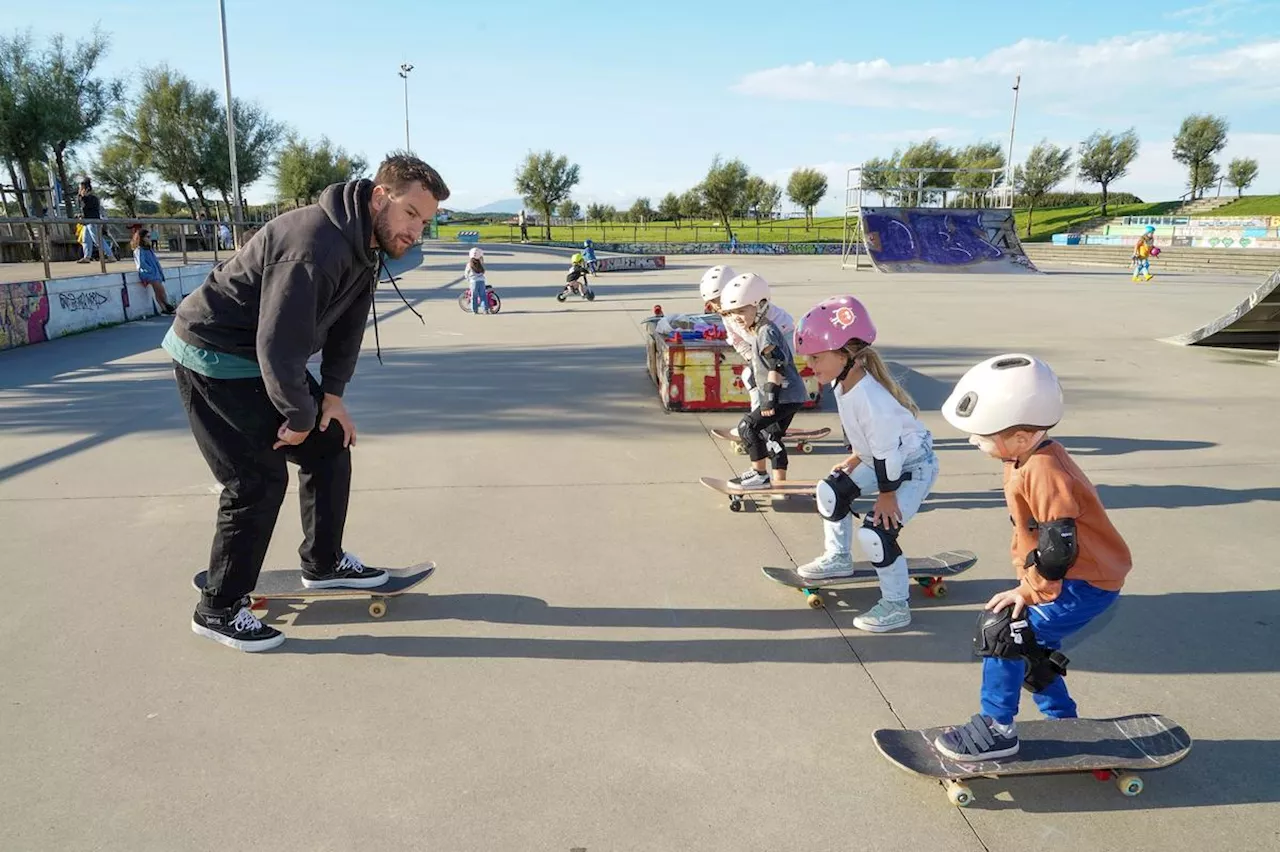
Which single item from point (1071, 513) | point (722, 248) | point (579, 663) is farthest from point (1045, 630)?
point (722, 248)

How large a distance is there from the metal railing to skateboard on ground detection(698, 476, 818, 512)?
1143 cm

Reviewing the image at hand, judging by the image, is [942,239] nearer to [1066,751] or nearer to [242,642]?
[1066,751]

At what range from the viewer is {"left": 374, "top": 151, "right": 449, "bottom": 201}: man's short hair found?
10.3ft

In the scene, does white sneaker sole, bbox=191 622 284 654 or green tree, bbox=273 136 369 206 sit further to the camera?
green tree, bbox=273 136 369 206

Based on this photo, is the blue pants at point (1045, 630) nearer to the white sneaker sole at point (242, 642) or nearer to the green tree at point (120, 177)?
the white sneaker sole at point (242, 642)

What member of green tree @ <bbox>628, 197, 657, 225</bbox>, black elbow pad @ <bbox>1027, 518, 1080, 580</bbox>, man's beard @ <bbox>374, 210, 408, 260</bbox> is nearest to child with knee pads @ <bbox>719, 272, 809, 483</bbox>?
man's beard @ <bbox>374, 210, 408, 260</bbox>

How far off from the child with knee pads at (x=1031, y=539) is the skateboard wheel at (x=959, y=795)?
0.09 m

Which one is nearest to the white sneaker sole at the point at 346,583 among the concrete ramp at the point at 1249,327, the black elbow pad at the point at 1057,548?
the black elbow pad at the point at 1057,548

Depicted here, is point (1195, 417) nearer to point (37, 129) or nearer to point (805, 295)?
point (805, 295)

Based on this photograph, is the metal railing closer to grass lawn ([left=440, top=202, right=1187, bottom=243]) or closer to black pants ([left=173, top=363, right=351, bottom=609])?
black pants ([left=173, top=363, right=351, bottom=609])

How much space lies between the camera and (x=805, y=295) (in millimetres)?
21672

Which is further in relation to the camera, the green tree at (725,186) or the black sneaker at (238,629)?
the green tree at (725,186)

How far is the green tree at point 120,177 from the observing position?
42.8 meters

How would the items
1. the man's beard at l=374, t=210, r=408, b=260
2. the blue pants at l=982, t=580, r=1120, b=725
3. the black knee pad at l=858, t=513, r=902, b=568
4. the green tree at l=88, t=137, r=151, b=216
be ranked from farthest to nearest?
the green tree at l=88, t=137, r=151, b=216 < the black knee pad at l=858, t=513, r=902, b=568 < the man's beard at l=374, t=210, r=408, b=260 < the blue pants at l=982, t=580, r=1120, b=725
